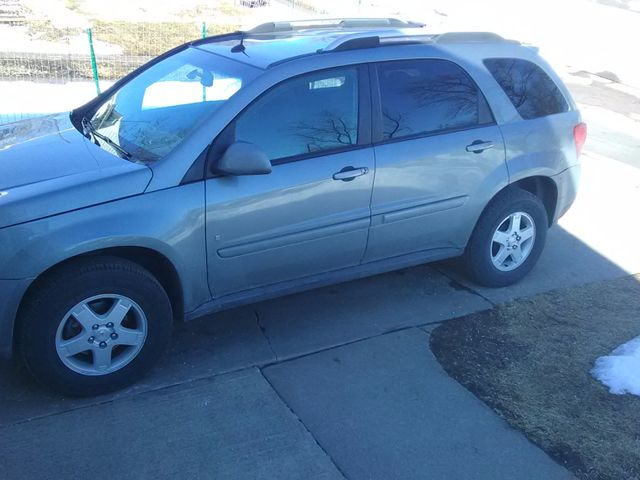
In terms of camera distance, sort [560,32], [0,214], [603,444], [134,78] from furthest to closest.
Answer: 1. [560,32]
2. [134,78]
3. [603,444]
4. [0,214]

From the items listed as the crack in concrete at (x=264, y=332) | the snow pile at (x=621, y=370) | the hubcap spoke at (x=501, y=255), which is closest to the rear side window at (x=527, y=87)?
the hubcap spoke at (x=501, y=255)

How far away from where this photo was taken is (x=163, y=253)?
347 cm

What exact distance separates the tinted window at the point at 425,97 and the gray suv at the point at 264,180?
0.04 feet

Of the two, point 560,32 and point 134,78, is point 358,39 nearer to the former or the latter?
point 134,78

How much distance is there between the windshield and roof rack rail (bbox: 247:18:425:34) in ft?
2.51

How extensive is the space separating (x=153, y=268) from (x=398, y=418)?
5.04ft

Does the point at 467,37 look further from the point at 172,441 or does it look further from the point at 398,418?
the point at 172,441

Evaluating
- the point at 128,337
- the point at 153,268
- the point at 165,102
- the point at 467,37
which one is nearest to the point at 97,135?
the point at 165,102

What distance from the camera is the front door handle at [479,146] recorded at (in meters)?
4.44

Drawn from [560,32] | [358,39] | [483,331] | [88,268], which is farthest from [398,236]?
[560,32]

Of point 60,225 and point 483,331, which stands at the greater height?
point 60,225

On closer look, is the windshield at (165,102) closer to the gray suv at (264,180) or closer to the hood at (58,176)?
the gray suv at (264,180)

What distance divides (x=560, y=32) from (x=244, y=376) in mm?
18585

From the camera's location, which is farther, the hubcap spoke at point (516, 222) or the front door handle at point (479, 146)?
the hubcap spoke at point (516, 222)
